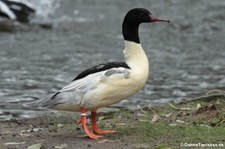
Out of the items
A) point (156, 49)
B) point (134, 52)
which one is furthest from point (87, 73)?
point (156, 49)

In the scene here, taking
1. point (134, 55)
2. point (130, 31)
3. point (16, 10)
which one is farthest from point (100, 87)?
point (16, 10)

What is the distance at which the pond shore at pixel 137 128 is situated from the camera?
19.4 ft

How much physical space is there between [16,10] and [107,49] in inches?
132

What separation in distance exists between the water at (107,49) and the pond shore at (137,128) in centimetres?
134

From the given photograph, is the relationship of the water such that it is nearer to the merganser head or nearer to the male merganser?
the male merganser

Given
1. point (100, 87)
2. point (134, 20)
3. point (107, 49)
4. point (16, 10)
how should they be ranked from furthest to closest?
point (16, 10) < point (107, 49) < point (134, 20) < point (100, 87)

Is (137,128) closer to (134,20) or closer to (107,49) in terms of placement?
(134,20)

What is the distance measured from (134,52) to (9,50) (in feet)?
28.6

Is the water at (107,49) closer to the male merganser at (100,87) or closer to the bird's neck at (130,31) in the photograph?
the male merganser at (100,87)

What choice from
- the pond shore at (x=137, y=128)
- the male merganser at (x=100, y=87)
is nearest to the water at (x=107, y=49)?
the pond shore at (x=137, y=128)

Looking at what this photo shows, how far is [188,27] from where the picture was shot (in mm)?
18391

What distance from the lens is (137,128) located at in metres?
6.63

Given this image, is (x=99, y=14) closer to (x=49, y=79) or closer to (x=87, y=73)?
(x=49, y=79)

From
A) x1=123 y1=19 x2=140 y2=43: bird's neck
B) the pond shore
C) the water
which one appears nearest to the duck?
the water
